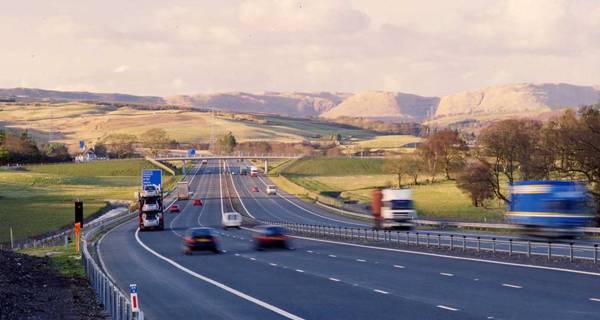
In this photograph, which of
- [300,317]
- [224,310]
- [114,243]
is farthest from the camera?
[114,243]

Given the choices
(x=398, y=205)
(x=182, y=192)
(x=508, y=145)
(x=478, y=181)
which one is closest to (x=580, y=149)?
(x=398, y=205)

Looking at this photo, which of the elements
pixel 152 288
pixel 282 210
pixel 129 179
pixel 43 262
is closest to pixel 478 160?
pixel 282 210

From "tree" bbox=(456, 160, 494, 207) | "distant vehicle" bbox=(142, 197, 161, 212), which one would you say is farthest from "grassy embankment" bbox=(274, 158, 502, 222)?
"distant vehicle" bbox=(142, 197, 161, 212)

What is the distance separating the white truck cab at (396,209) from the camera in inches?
2506

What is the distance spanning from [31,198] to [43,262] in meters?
83.0

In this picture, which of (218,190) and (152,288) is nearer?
(152,288)

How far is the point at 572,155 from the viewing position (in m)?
64.7

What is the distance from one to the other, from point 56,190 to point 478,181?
7382cm

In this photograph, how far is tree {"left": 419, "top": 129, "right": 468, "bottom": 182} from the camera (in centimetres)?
12088

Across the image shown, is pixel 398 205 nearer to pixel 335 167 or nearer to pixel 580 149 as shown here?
pixel 580 149

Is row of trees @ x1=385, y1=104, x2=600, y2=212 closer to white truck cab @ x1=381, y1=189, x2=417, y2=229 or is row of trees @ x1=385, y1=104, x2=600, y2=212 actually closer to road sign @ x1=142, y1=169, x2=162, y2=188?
white truck cab @ x1=381, y1=189, x2=417, y2=229

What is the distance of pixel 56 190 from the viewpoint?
141375 mm

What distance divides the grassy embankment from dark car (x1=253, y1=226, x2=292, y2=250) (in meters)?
25.1

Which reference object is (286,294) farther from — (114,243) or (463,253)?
(114,243)
